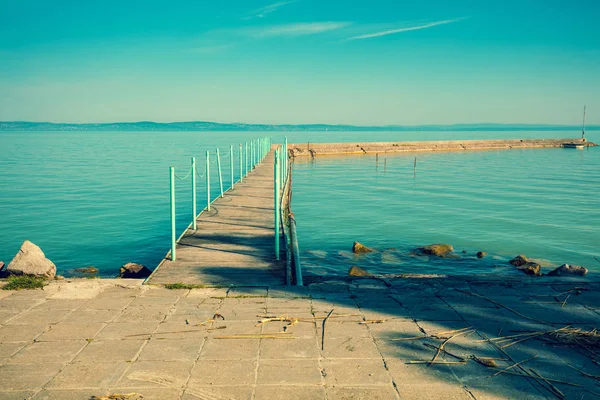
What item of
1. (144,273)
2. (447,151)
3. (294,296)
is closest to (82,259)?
(144,273)

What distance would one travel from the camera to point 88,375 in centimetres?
475

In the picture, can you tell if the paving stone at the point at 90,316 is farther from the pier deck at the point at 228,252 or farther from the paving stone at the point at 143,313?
the pier deck at the point at 228,252

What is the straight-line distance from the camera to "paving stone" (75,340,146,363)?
5124 mm

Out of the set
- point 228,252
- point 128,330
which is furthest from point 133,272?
point 128,330

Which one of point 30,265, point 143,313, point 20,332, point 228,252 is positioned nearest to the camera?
point 20,332

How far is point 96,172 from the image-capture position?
42969 mm

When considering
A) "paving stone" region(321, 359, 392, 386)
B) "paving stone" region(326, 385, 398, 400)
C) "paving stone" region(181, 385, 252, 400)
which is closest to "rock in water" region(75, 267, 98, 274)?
"paving stone" region(181, 385, 252, 400)

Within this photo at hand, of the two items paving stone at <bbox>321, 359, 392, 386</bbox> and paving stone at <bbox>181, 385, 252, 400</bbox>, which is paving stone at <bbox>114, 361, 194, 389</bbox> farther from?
paving stone at <bbox>321, 359, 392, 386</bbox>

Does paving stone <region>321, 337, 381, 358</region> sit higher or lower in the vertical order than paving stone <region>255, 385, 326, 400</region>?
higher

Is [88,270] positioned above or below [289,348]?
below

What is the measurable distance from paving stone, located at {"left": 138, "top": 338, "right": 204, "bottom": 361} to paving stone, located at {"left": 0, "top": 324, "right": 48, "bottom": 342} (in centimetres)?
140

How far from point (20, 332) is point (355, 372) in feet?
Answer: 12.8

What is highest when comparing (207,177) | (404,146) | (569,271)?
(404,146)

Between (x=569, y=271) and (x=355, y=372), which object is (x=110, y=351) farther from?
(x=569, y=271)
